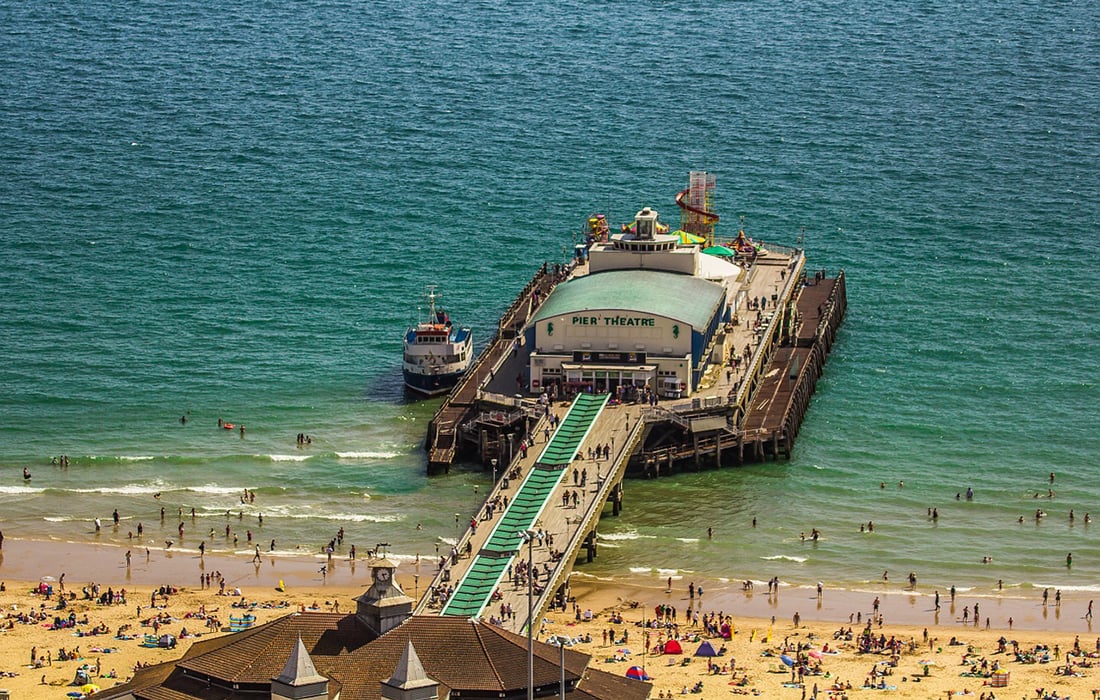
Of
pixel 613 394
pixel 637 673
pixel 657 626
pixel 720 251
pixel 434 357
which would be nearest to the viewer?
pixel 637 673

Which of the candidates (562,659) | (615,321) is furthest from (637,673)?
(615,321)

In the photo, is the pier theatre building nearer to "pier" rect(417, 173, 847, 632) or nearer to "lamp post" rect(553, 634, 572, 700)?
"pier" rect(417, 173, 847, 632)

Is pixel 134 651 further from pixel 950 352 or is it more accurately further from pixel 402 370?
pixel 950 352

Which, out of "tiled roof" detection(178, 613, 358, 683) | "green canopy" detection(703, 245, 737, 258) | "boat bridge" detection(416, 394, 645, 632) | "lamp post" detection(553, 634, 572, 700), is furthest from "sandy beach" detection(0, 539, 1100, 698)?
"green canopy" detection(703, 245, 737, 258)

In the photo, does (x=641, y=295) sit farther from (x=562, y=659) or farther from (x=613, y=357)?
(x=562, y=659)

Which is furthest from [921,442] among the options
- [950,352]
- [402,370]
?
[402,370]

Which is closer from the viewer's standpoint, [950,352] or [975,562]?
[975,562]

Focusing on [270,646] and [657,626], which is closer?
[270,646]
